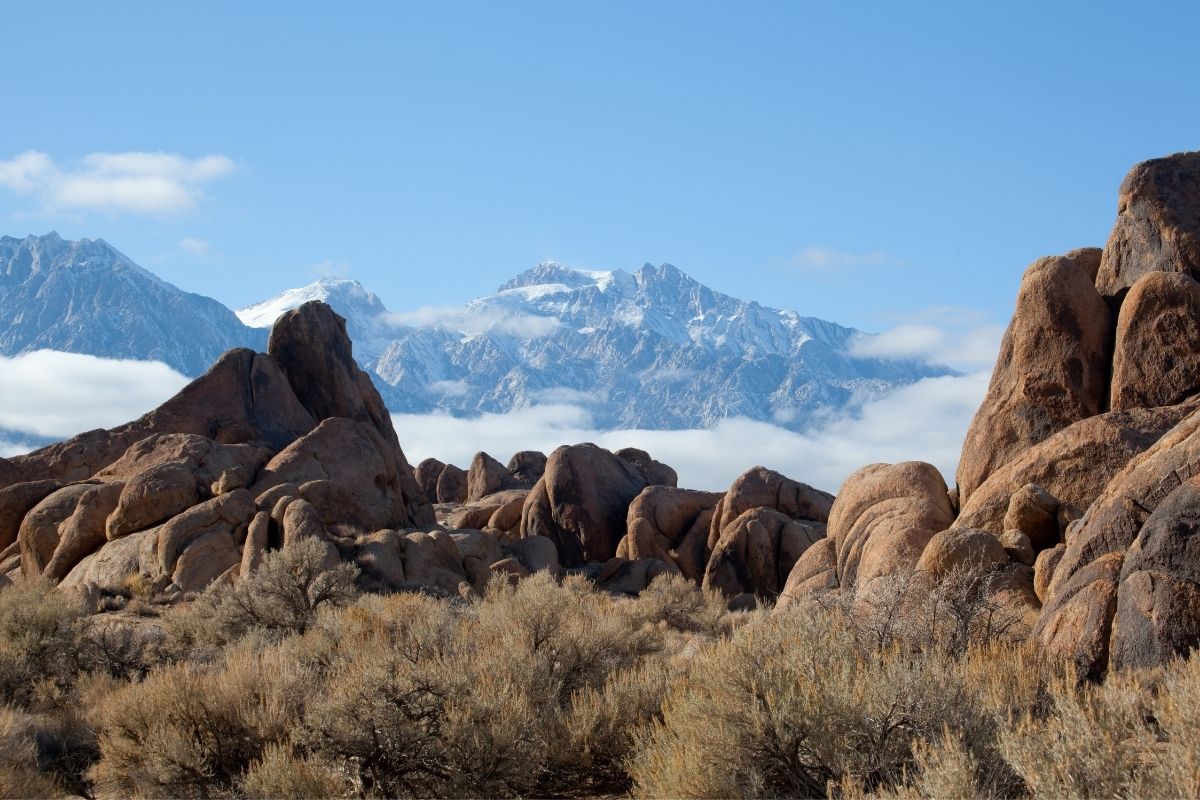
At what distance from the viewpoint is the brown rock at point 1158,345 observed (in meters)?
21.3

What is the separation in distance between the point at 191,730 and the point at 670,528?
32.5 meters

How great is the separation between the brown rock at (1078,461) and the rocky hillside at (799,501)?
0.15ft

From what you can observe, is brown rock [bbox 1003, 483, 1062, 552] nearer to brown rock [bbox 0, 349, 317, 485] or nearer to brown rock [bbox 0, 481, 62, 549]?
brown rock [bbox 0, 481, 62, 549]

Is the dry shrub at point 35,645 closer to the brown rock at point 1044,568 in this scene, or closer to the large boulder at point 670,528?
the brown rock at point 1044,568

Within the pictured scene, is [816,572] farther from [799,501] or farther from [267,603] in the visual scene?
[799,501]

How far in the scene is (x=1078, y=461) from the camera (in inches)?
790

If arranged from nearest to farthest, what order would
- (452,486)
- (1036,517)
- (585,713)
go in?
(585,713) → (1036,517) → (452,486)

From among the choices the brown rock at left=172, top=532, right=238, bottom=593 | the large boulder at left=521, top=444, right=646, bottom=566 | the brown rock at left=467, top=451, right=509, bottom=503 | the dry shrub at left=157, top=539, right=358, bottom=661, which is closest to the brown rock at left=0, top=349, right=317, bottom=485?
the large boulder at left=521, top=444, right=646, bottom=566

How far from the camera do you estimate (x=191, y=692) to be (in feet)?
46.9

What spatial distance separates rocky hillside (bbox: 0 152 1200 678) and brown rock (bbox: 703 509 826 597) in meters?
0.07

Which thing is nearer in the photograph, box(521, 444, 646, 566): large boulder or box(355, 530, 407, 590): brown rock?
box(355, 530, 407, 590): brown rock

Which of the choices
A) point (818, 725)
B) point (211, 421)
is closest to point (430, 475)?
point (211, 421)

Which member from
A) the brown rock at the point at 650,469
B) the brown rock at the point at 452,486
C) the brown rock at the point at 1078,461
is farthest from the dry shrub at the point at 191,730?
the brown rock at the point at 452,486

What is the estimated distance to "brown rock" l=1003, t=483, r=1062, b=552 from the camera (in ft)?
61.6
